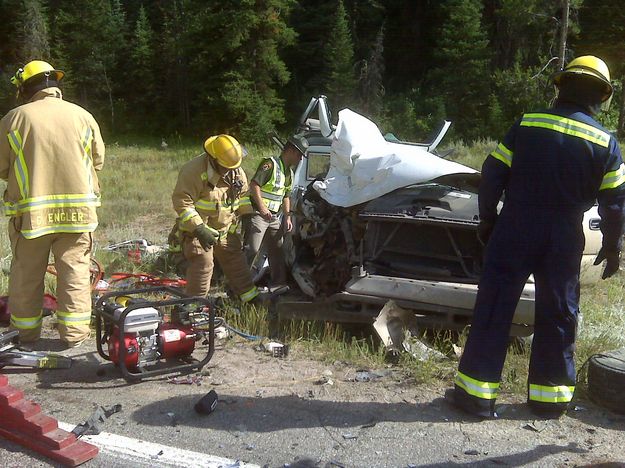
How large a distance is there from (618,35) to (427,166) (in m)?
27.1

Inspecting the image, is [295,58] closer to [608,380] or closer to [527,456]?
[608,380]

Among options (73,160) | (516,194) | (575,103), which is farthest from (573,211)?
(73,160)

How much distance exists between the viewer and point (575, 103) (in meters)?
3.68

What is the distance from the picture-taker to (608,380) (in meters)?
3.78

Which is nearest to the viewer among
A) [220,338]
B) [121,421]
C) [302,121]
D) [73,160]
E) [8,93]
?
[121,421]

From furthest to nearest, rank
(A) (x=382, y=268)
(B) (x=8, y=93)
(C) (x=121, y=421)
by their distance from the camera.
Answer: (B) (x=8, y=93)
(A) (x=382, y=268)
(C) (x=121, y=421)

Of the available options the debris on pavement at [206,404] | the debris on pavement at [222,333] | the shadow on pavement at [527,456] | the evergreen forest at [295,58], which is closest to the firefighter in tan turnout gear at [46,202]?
the debris on pavement at [222,333]

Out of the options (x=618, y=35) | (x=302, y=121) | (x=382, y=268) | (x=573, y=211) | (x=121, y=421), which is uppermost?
(x=618, y=35)

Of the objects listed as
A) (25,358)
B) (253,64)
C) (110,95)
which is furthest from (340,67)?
(25,358)

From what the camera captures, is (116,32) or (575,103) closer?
(575,103)

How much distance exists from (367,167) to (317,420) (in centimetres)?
250

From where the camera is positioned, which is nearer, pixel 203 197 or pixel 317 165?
pixel 203 197

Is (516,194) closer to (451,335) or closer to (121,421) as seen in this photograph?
Result: (451,335)

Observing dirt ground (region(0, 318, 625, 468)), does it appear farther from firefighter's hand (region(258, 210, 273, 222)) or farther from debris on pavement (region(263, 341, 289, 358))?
firefighter's hand (region(258, 210, 273, 222))
